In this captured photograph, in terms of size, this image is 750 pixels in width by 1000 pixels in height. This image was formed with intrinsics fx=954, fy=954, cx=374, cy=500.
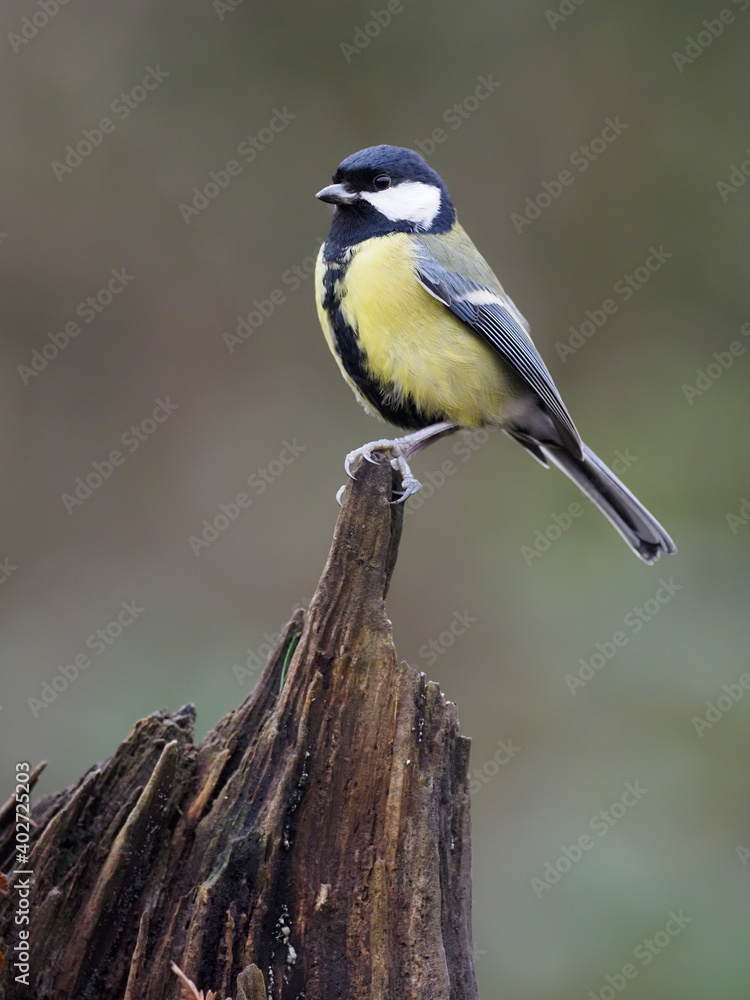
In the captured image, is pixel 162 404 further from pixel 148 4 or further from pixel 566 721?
pixel 566 721

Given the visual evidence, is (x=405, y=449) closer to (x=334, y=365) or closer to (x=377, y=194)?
(x=377, y=194)

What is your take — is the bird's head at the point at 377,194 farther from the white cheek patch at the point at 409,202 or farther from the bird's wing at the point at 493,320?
the bird's wing at the point at 493,320

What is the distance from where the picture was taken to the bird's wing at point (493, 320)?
2857 mm

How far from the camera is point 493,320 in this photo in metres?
2.96

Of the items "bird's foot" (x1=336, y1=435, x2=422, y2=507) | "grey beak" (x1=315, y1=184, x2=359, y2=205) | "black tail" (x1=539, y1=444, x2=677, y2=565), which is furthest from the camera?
"black tail" (x1=539, y1=444, x2=677, y2=565)

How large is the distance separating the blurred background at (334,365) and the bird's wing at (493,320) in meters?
1.91

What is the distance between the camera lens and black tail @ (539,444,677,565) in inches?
126

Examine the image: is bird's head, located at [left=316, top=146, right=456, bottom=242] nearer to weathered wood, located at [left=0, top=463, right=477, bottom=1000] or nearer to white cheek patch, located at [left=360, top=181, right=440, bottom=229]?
white cheek patch, located at [left=360, top=181, right=440, bottom=229]

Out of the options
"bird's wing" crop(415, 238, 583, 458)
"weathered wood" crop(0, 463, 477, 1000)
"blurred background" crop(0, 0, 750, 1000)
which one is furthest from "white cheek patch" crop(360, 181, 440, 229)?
"blurred background" crop(0, 0, 750, 1000)

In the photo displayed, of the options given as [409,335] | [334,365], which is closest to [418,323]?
[409,335]

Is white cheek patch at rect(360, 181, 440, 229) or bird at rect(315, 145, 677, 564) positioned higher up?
white cheek patch at rect(360, 181, 440, 229)

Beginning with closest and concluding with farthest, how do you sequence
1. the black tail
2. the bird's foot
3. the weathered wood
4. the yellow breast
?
the weathered wood < the bird's foot < the yellow breast < the black tail

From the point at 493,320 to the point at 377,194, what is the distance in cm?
54

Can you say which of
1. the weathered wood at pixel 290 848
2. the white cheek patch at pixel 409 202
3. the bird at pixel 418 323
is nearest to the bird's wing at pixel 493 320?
the bird at pixel 418 323
